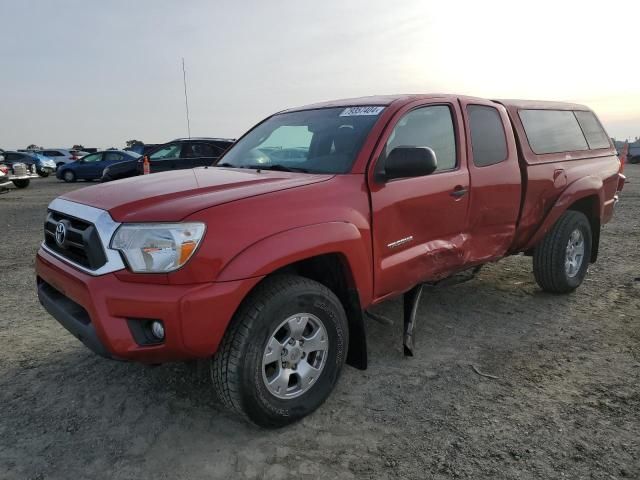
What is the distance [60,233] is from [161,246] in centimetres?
87

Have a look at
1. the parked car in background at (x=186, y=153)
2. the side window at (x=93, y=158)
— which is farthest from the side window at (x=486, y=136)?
the side window at (x=93, y=158)

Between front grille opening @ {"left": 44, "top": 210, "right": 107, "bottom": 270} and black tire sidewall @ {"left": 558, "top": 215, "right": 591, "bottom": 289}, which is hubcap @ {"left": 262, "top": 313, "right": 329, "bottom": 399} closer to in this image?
front grille opening @ {"left": 44, "top": 210, "right": 107, "bottom": 270}

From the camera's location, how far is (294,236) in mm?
2537

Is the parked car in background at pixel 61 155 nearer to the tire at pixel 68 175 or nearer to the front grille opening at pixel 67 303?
the tire at pixel 68 175

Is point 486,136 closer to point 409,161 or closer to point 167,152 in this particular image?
point 409,161

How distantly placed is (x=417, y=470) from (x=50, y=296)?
7.30 ft

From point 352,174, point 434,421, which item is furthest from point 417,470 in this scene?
point 352,174

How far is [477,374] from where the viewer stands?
3277 mm

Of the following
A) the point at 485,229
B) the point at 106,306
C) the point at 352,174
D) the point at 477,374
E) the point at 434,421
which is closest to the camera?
the point at 106,306

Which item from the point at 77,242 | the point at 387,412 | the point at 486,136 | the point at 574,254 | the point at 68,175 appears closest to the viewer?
the point at 77,242

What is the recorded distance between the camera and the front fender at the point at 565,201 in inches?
173

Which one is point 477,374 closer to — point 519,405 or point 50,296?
point 519,405

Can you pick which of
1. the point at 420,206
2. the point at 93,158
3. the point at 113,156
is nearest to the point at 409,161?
the point at 420,206

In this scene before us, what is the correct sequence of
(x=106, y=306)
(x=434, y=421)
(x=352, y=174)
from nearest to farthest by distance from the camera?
1. (x=106, y=306)
2. (x=434, y=421)
3. (x=352, y=174)
